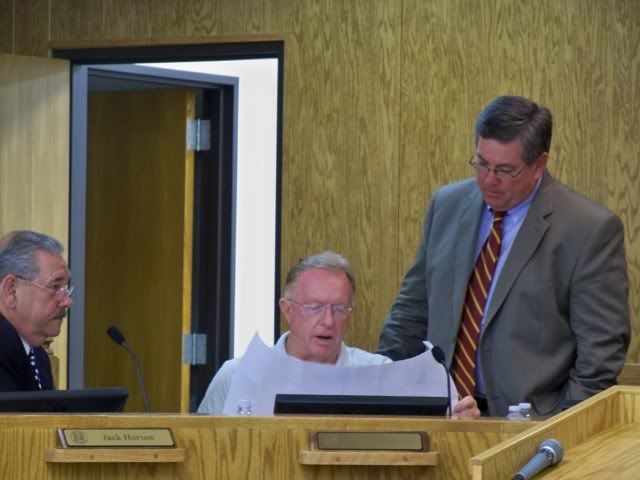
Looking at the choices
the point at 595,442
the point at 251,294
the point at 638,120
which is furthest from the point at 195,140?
the point at 595,442

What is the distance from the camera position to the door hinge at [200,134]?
6793mm

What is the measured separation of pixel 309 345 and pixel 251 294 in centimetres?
332

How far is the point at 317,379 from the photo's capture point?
3045mm

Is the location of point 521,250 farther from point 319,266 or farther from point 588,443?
point 588,443

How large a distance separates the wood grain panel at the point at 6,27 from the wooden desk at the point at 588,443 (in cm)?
419

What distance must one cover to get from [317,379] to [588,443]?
940 millimetres

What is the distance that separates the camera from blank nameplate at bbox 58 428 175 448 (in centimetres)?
261

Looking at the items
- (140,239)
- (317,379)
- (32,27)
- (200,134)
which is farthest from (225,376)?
(140,239)

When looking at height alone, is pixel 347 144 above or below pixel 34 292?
above

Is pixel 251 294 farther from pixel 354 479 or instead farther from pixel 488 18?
pixel 354 479

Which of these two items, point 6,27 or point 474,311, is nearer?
point 474,311

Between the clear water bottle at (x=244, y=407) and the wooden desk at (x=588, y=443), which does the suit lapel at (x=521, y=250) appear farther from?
the wooden desk at (x=588, y=443)

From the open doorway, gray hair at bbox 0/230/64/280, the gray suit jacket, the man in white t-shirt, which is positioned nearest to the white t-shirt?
the man in white t-shirt

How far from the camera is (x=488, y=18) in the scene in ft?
17.4
